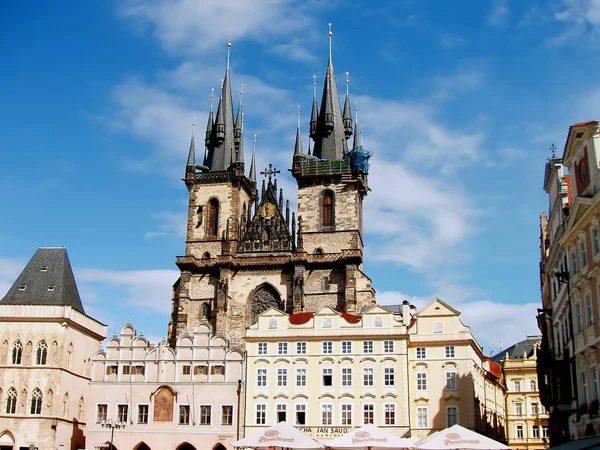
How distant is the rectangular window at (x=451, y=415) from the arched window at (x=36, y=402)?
81.1ft

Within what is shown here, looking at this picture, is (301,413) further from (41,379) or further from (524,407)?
(524,407)

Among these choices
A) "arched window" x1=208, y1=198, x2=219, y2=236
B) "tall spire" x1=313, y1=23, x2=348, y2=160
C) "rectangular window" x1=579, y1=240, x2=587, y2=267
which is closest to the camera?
"rectangular window" x1=579, y1=240, x2=587, y2=267

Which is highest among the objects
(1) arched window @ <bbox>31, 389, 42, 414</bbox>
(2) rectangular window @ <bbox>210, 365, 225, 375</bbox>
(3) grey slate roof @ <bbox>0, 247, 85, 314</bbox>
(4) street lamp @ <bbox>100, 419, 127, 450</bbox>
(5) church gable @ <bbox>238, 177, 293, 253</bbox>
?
(5) church gable @ <bbox>238, 177, 293, 253</bbox>

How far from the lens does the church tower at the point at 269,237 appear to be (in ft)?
201

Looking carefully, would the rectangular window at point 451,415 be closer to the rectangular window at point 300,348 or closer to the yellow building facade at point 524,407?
the rectangular window at point 300,348

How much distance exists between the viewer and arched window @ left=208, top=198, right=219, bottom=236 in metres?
65.8

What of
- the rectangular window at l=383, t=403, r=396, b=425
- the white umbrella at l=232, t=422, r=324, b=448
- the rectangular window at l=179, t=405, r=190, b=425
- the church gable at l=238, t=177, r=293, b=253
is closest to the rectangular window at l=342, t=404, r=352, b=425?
the rectangular window at l=383, t=403, r=396, b=425

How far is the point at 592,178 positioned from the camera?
26.1 meters

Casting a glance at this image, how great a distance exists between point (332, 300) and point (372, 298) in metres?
3.28

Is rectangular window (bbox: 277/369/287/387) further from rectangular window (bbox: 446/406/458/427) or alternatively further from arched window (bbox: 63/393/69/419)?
arched window (bbox: 63/393/69/419)

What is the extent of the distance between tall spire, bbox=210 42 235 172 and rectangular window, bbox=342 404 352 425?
30715 mm

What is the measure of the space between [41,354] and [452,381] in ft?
83.9

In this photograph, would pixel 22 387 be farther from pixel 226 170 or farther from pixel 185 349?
pixel 226 170

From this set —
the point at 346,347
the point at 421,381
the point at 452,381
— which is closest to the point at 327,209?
the point at 346,347
